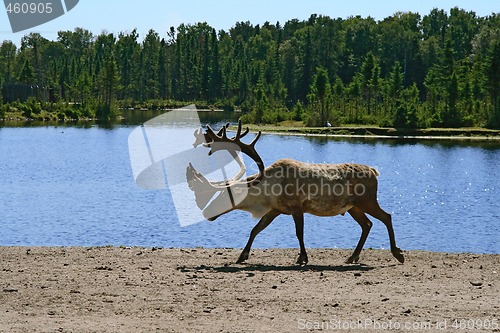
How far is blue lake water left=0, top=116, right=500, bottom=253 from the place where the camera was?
2534 centimetres

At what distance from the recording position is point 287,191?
51.1ft

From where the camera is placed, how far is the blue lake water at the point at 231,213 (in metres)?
25.3

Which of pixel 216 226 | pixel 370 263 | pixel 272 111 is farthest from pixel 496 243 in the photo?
pixel 272 111

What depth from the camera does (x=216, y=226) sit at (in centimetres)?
2781

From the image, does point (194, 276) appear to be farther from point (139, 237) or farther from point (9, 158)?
point (9, 158)

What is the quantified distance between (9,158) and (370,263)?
171 feet

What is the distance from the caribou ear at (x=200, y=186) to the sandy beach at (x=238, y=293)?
1.20 meters

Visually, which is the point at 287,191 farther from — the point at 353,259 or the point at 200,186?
the point at 353,259

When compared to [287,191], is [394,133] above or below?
below

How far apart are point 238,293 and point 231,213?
765 inches

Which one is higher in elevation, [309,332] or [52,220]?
[309,332]

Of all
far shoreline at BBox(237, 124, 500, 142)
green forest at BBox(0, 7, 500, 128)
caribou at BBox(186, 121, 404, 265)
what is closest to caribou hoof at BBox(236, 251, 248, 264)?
caribou at BBox(186, 121, 404, 265)

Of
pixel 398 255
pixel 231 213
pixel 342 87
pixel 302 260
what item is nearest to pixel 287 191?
pixel 302 260

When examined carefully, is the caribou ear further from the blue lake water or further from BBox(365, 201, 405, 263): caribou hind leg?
the blue lake water
